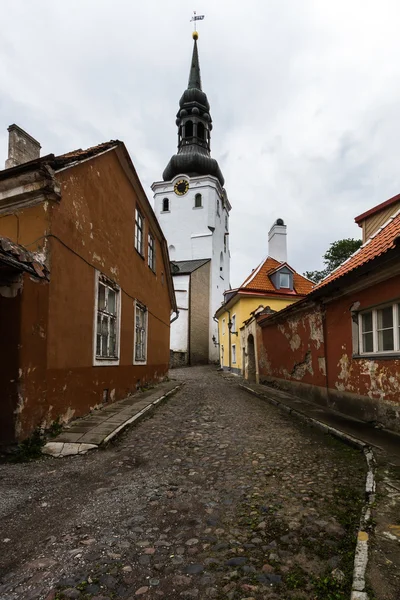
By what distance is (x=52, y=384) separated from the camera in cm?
581

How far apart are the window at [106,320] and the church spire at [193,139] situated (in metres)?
39.4

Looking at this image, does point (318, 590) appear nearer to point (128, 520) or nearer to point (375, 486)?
point (128, 520)

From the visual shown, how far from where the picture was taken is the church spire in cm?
4575

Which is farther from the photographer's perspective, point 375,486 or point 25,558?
point 375,486

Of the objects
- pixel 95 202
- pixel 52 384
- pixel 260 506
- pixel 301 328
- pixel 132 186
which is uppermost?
pixel 132 186

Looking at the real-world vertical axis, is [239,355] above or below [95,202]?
below

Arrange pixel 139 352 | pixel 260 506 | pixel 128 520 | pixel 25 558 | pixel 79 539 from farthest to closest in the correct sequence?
pixel 139 352 < pixel 260 506 < pixel 128 520 < pixel 79 539 < pixel 25 558

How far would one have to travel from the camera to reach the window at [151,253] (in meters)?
13.7

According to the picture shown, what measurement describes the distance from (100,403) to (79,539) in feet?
17.6

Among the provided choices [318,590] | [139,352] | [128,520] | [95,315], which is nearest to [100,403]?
[95,315]

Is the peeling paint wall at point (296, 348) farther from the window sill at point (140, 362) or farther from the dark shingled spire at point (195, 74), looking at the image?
the dark shingled spire at point (195, 74)

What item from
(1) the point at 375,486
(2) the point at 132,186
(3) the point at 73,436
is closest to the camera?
(1) the point at 375,486

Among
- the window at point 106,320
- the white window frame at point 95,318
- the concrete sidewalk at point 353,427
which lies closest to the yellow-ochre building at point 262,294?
the concrete sidewalk at point 353,427

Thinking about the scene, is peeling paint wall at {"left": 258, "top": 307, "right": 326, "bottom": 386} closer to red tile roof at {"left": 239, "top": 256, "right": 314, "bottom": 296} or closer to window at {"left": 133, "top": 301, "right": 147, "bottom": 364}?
window at {"left": 133, "top": 301, "right": 147, "bottom": 364}
